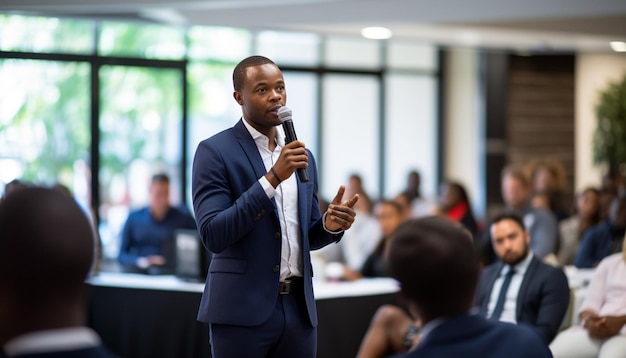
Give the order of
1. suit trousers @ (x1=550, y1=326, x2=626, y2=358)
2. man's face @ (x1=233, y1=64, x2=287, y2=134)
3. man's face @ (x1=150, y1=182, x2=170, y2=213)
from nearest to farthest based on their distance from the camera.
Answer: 1. man's face @ (x1=233, y1=64, x2=287, y2=134)
2. suit trousers @ (x1=550, y1=326, x2=626, y2=358)
3. man's face @ (x1=150, y1=182, x2=170, y2=213)

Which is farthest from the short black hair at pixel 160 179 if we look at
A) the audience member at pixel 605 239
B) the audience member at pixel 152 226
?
the audience member at pixel 605 239

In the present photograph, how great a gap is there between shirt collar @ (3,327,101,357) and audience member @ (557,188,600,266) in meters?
6.90

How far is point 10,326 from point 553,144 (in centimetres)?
1209

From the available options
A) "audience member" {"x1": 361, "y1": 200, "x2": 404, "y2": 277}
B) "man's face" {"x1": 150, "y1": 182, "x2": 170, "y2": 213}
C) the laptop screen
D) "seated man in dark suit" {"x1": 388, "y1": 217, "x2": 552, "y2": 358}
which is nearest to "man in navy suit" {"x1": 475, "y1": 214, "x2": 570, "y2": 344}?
"audience member" {"x1": 361, "y1": 200, "x2": 404, "y2": 277}

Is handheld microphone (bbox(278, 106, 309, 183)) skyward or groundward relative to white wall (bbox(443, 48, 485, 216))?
groundward

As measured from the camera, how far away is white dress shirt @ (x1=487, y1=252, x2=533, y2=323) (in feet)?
15.8

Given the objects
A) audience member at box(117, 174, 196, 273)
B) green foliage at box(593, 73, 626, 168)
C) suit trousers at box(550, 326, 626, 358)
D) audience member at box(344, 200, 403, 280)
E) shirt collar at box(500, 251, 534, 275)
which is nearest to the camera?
suit trousers at box(550, 326, 626, 358)

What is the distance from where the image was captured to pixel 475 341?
5.08 feet

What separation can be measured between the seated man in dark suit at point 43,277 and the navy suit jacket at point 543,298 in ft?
12.1

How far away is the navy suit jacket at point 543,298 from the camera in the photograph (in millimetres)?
4652

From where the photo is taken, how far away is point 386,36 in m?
9.31

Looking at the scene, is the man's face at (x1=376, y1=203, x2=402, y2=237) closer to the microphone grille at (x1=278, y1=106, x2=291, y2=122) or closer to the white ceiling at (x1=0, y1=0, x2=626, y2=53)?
the white ceiling at (x1=0, y1=0, x2=626, y2=53)

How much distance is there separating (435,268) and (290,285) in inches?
38.0

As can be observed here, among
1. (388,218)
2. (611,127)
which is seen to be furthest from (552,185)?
(611,127)
